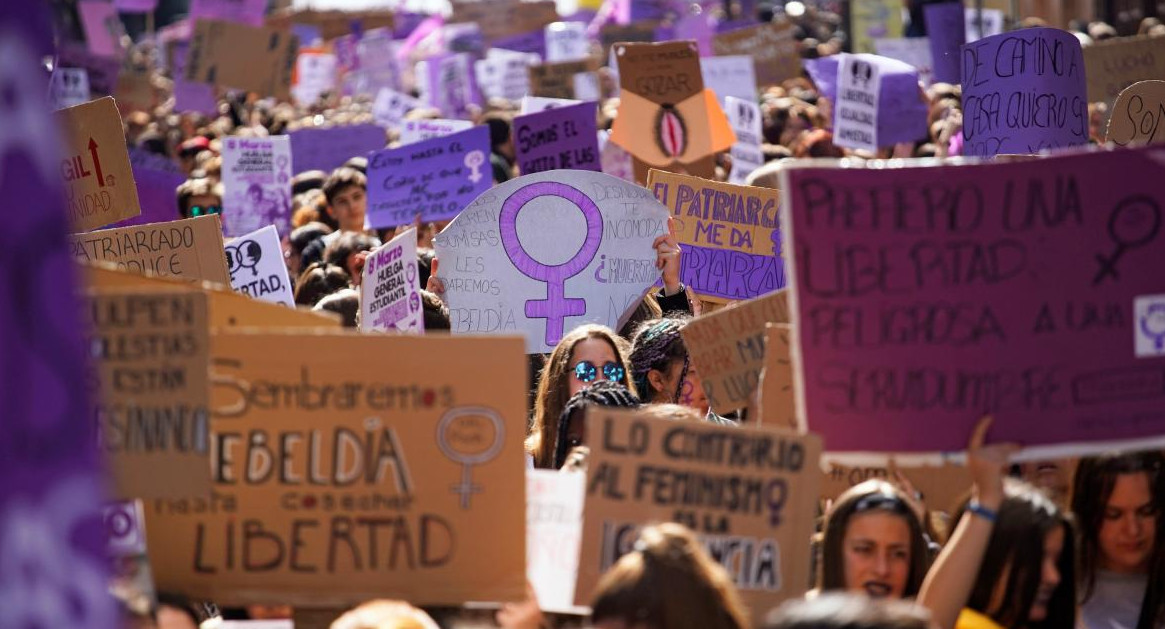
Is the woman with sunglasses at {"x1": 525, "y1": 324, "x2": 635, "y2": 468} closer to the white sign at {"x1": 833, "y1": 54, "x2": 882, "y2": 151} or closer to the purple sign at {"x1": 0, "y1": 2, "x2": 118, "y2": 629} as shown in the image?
the purple sign at {"x1": 0, "y1": 2, "x2": 118, "y2": 629}

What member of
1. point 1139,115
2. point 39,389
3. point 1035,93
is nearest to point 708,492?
point 39,389

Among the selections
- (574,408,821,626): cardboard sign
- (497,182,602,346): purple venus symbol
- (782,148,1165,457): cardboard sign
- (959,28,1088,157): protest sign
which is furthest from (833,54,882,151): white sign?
(574,408,821,626): cardboard sign

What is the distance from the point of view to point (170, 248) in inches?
249

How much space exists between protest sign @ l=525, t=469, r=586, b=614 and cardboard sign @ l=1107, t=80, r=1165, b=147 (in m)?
4.48

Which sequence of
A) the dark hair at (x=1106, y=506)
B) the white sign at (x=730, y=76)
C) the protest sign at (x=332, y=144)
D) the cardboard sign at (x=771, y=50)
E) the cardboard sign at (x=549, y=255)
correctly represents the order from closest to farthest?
1. the dark hair at (x=1106, y=506)
2. the cardboard sign at (x=549, y=255)
3. the protest sign at (x=332, y=144)
4. the white sign at (x=730, y=76)
5. the cardboard sign at (x=771, y=50)

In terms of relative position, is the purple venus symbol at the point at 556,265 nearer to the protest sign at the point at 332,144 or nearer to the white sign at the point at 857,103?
the white sign at the point at 857,103

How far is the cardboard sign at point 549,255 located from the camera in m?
6.69

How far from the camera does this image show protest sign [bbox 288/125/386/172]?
43.0 feet

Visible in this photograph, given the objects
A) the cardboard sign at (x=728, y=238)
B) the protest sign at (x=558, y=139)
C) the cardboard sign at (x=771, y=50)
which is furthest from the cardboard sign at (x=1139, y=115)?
the cardboard sign at (x=771, y=50)

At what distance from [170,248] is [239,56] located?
1078 cm

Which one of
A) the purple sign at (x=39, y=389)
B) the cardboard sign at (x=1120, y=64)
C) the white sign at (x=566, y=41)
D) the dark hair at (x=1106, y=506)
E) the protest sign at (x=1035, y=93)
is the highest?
the purple sign at (x=39, y=389)

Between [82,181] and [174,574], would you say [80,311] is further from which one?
[82,181]

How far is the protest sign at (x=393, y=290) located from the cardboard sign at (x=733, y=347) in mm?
1302

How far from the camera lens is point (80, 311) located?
2.16 meters
